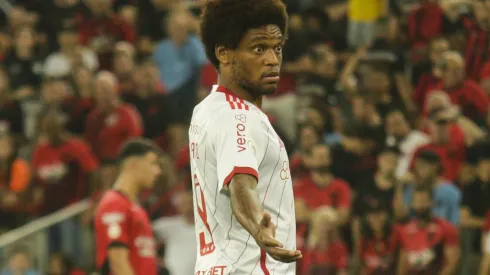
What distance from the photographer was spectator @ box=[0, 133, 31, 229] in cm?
1162

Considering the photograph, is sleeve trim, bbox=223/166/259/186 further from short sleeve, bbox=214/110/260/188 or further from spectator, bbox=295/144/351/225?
spectator, bbox=295/144/351/225

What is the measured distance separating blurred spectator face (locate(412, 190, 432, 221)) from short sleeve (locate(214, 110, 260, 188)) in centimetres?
518

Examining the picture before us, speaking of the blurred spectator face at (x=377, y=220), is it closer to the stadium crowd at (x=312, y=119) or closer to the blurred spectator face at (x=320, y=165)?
the stadium crowd at (x=312, y=119)

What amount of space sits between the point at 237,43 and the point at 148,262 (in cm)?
370

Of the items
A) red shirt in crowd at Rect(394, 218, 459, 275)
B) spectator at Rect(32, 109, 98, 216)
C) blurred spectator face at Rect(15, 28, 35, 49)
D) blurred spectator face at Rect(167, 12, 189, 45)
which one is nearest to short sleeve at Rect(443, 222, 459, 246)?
red shirt in crowd at Rect(394, 218, 459, 275)

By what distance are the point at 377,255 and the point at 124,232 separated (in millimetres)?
2755

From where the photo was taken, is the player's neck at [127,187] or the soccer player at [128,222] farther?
the player's neck at [127,187]

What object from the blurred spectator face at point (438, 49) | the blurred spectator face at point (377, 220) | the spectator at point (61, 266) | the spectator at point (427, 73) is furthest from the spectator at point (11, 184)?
Answer: the blurred spectator face at point (438, 49)

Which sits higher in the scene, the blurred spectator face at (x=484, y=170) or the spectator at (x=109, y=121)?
the spectator at (x=109, y=121)

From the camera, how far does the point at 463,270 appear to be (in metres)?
9.06

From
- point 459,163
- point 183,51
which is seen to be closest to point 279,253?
point 459,163

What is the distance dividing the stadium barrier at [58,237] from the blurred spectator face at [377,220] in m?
3.07

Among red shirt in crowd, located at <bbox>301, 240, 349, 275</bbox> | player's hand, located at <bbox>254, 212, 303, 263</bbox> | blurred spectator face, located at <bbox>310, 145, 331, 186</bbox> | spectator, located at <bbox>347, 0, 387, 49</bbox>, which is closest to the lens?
player's hand, located at <bbox>254, 212, 303, 263</bbox>

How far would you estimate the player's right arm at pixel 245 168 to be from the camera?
3670 mm
